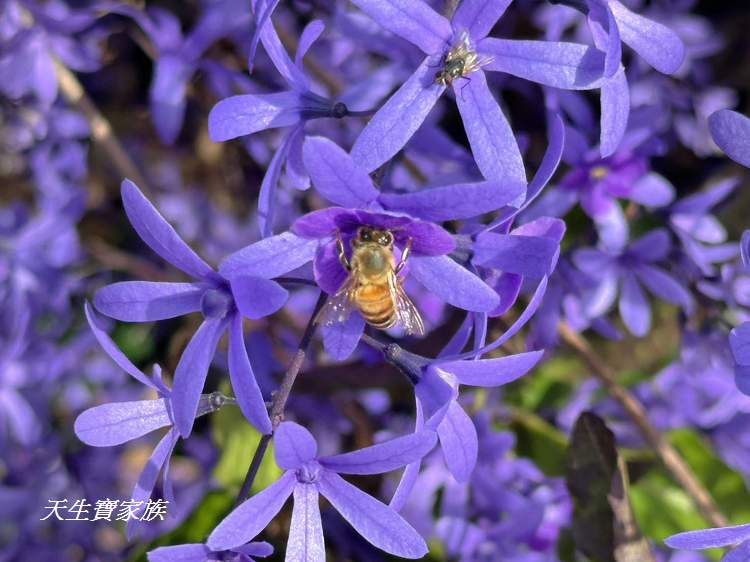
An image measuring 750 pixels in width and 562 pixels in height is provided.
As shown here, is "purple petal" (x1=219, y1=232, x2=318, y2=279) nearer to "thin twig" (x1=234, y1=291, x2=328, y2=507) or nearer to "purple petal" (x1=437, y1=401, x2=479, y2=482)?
"thin twig" (x1=234, y1=291, x2=328, y2=507)

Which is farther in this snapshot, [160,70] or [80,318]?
[80,318]

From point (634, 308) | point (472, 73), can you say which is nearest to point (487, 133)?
point (472, 73)

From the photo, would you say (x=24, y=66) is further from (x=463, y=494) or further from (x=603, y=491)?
(x=603, y=491)

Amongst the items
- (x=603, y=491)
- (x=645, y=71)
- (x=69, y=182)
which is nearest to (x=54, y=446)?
(x=69, y=182)

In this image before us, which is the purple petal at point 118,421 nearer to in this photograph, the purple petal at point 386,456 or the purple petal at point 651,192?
the purple petal at point 386,456

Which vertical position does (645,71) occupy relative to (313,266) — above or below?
below

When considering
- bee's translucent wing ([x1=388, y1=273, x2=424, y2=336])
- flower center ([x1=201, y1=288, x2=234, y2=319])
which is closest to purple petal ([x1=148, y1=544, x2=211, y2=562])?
flower center ([x1=201, y1=288, x2=234, y2=319])

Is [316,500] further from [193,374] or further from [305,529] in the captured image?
[193,374]
